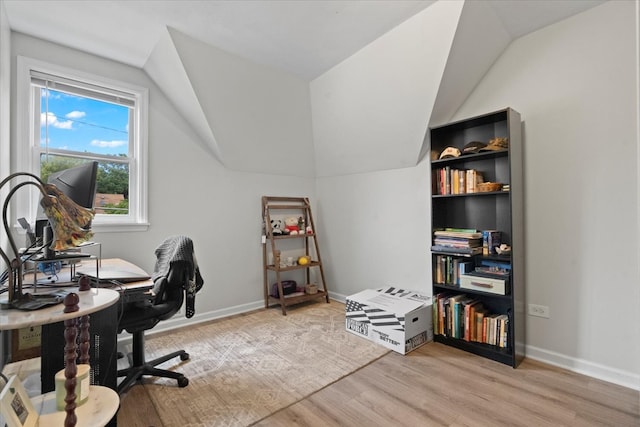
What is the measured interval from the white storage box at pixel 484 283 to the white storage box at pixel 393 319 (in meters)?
0.39

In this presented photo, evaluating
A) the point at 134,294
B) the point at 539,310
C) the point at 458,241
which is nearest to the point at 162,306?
the point at 134,294

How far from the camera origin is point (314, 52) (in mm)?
2674

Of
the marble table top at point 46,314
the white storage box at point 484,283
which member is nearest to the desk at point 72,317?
the marble table top at point 46,314

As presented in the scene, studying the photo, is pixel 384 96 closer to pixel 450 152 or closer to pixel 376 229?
pixel 450 152

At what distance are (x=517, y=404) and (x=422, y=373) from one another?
1.82 ft

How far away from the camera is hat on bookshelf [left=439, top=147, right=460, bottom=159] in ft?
8.16

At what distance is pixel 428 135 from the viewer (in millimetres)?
2859

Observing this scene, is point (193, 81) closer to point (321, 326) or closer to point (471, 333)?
point (321, 326)

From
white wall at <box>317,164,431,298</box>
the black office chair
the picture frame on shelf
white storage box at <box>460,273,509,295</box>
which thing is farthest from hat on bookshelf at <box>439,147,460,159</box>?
the picture frame on shelf

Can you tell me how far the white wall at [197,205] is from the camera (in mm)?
2660

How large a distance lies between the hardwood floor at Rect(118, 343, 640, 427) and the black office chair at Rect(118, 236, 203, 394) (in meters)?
0.12

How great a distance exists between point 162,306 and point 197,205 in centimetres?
143

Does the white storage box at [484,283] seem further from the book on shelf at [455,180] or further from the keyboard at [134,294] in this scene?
the keyboard at [134,294]

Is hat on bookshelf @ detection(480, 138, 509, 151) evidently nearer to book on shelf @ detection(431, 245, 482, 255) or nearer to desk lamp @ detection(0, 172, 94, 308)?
book on shelf @ detection(431, 245, 482, 255)
